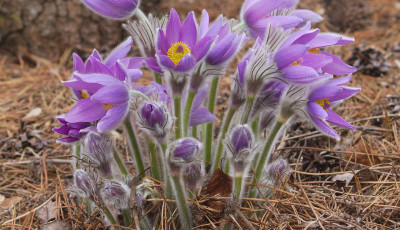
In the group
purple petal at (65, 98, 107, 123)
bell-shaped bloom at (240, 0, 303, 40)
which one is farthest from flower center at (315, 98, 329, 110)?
purple petal at (65, 98, 107, 123)

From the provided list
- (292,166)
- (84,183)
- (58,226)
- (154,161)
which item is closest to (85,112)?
(84,183)

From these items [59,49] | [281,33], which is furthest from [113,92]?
[59,49]

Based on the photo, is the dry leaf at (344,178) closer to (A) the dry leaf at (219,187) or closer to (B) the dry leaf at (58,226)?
(A) the dry leaf at (219,187)

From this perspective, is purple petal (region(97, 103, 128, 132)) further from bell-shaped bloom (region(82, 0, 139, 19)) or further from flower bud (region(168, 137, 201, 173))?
bell-shaped bloom (region(82, 0, 139, 19))

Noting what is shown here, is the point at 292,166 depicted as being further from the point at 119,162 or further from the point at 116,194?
the point at 116,194

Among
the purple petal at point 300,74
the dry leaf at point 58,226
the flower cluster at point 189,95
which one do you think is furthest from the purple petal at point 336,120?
the dry leaf at point 58,226
